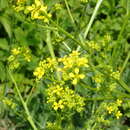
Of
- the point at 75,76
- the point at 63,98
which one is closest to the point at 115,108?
the point at 63,98

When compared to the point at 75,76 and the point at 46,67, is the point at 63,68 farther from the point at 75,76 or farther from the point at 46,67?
the point at 46,67

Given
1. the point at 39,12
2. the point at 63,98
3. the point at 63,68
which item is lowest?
the point at 63,98

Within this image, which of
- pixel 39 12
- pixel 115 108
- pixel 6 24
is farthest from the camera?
pixel 6 24

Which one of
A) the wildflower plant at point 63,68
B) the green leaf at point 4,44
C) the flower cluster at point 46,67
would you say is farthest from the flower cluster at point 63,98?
the green leaf at point 4,44

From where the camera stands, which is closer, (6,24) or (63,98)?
(63,98)

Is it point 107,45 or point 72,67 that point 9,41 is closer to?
point 107,45

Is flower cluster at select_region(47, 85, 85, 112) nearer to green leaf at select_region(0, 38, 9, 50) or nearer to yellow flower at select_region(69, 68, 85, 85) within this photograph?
yellow flower at select_region(69, 68, 85, 85)

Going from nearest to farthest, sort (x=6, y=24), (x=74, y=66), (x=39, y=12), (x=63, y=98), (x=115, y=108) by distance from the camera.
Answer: (x=74, y=66), (x=39, y=12), (x=63, y=98), (x=115, y=108), (x=6, y=24)

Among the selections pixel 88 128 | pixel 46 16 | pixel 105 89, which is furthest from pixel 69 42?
pixel 46 16
